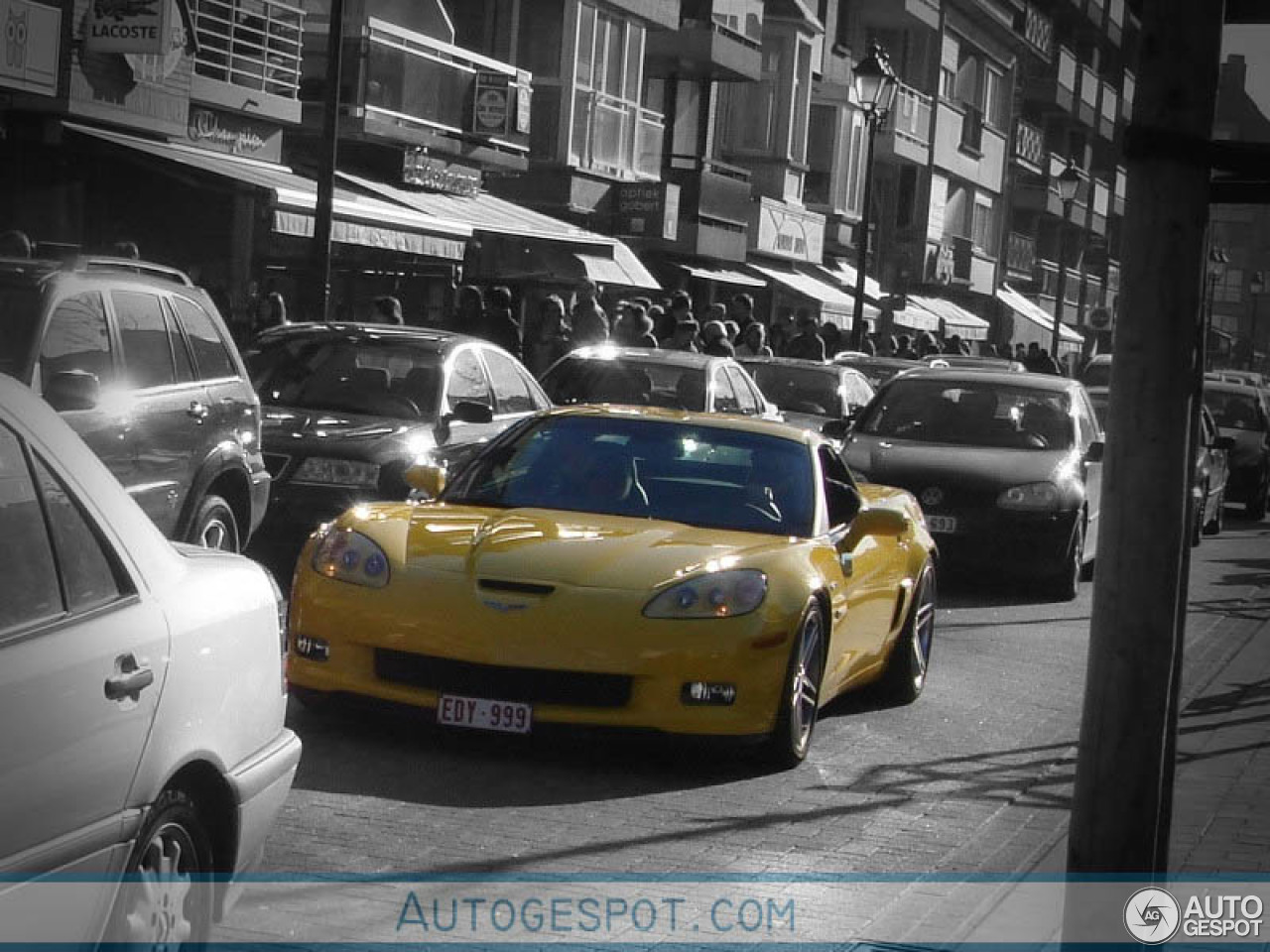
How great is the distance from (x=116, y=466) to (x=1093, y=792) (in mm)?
6998

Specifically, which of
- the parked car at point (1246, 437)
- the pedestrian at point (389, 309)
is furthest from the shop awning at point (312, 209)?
the parked car at point (1246, 437)

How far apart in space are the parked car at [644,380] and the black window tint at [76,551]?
12.7m

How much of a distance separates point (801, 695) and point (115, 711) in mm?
4679

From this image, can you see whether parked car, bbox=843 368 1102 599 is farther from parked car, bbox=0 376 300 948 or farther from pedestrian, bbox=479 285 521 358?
parked car, bbox=0 376 300 948

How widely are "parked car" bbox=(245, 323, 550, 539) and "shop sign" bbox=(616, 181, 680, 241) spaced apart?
75.7 ft

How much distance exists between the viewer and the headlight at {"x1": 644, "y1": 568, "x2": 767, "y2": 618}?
841 centimetres

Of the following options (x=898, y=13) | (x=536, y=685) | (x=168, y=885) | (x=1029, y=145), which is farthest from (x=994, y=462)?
(x=1029, y=145)

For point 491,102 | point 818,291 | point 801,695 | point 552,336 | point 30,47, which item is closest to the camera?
point 801,695

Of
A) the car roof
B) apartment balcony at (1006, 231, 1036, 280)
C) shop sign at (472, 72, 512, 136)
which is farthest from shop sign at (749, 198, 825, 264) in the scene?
the car roof

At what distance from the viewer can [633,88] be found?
39719 millimetres

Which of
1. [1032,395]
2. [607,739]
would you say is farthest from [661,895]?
[1032,395]

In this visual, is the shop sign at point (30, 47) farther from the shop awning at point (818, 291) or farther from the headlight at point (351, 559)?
the shop awning at point (818, 291)

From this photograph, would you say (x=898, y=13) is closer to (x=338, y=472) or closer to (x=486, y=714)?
(x=338, y=472)

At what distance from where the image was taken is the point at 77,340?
1076 cm
